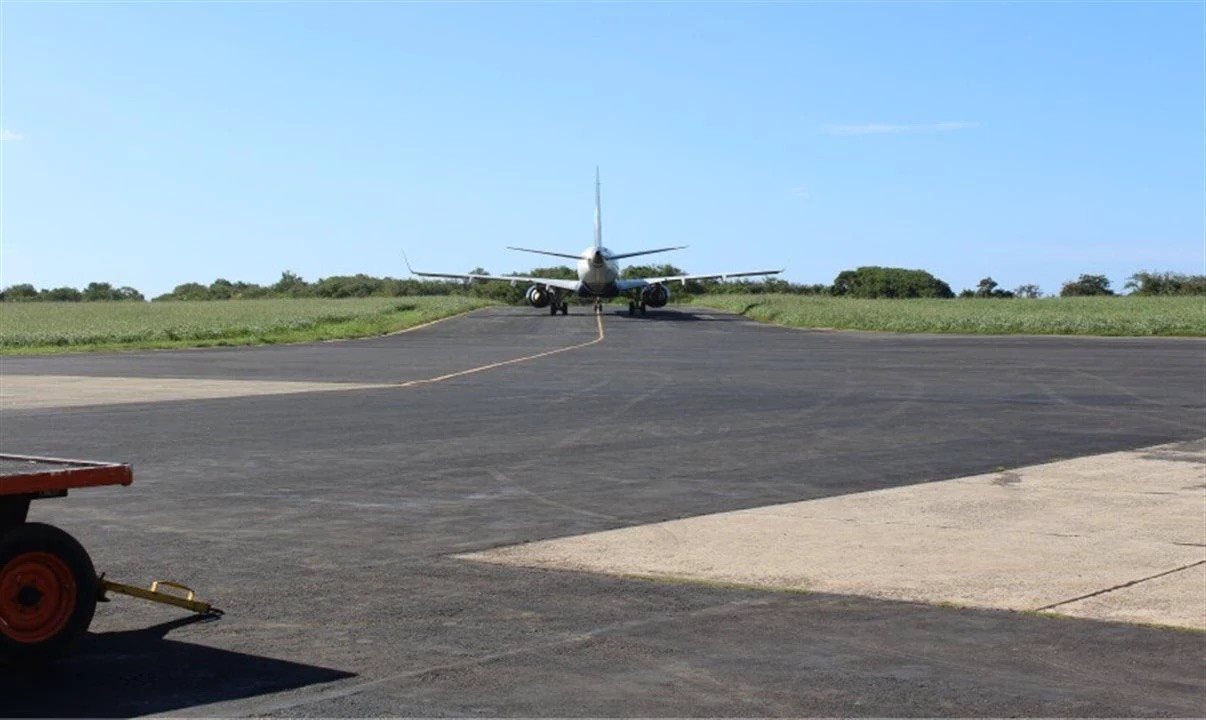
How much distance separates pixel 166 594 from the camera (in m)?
8.73

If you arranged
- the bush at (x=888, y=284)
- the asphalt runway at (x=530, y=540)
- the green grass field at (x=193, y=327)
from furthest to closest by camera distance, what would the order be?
the bush at (x=888, y=284), the green grass field at (x=193, y=327), the asphalt runway at (x=530, y=540)

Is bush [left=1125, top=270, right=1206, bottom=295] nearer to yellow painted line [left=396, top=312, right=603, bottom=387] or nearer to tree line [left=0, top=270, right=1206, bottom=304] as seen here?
tree line [left=0, top=270, right=1206, bottom=304]

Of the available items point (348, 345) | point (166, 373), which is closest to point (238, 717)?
point (166, 373)

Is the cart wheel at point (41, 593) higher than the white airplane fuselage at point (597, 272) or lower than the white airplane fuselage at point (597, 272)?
lower

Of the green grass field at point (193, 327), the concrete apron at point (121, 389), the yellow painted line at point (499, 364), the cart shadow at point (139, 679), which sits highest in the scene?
the green grass field at point (193, 327)

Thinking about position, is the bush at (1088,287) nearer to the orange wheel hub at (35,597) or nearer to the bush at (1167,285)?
the bush at (1167,285)

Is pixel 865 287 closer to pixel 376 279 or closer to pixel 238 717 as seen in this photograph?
pixel 376 279

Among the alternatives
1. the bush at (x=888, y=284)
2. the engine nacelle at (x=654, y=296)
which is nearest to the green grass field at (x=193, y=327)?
the engine nacelle at (x=654, y=296)

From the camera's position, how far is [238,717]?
668 cm

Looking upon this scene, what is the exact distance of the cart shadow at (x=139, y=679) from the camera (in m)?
6.90

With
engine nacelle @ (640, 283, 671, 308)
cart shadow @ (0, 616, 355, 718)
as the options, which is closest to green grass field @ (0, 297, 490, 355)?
engine nacelle @ (640, 283, 671, 308)

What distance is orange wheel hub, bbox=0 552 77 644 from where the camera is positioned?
745 cm

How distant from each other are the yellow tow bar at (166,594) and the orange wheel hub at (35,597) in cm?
26

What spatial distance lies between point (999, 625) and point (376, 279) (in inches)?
7129
